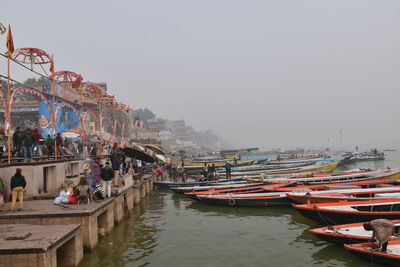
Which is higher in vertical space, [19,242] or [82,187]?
[82,187]

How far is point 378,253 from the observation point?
977cm

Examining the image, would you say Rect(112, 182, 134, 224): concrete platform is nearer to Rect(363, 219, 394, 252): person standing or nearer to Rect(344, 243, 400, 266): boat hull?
Rect(344, 243, 400, 266): boat hull

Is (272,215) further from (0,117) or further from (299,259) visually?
(0,117)

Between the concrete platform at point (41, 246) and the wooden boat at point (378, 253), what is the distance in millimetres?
9422

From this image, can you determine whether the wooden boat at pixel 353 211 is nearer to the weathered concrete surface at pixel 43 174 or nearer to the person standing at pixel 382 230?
the person standing at pixel 382 230

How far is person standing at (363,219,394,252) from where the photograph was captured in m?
9.58

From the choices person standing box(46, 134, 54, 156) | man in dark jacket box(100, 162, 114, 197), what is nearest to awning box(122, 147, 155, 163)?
person standing box(46, 134, 54, 156)

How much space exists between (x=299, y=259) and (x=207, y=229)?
18.2 feet

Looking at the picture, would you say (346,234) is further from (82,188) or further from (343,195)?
(82,188)

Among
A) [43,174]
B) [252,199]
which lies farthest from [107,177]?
[252,199]

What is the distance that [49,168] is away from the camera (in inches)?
668

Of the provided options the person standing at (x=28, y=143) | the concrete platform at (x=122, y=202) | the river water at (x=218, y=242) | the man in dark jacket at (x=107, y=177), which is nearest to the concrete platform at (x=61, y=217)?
the river water at (x=218, y=242)

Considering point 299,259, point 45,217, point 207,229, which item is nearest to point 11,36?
point 45,217

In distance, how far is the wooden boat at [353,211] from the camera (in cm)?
1352
